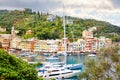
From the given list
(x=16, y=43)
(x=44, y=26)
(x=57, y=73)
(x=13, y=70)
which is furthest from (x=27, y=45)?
(x=13, y=70)

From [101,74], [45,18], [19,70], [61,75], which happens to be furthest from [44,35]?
[19,70]

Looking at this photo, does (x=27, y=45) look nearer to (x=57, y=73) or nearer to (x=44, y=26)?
(x=44, y=26)

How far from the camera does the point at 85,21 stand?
110438mm

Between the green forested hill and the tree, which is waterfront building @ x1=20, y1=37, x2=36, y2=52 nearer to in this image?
the green forested hill

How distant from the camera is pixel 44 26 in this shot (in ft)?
300

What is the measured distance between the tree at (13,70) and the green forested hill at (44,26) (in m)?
77.1

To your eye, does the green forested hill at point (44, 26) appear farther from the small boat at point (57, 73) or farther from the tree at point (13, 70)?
the tree at point (13, 70)

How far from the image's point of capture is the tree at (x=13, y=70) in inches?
253

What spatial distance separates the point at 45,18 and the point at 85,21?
50.1ft

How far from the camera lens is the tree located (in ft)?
21.1

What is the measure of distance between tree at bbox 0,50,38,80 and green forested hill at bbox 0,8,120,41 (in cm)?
7712

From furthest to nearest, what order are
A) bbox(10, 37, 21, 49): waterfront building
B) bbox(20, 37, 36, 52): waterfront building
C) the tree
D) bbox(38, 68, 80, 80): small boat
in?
bbox(10, 37, 21, 49): waterfront building, bbox(20, 37, 36, 52): waterfront building, bbox(38, 68, 80, 80): small boat, the tree

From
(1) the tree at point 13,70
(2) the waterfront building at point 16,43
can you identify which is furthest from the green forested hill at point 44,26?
(1) the tree at point 13,70

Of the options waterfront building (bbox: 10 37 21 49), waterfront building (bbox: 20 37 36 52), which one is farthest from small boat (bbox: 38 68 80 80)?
waterfront building (bbox: 10 37 21 49)
